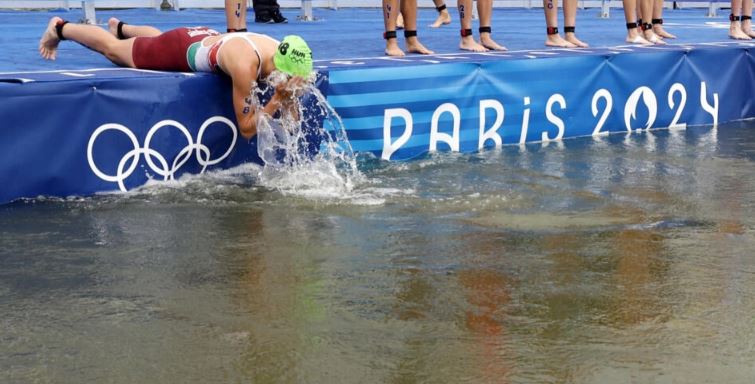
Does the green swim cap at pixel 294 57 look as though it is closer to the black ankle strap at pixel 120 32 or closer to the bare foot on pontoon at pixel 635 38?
the black ankle strap at pixel 120 32

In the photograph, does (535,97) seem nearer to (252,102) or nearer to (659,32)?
(252,102)

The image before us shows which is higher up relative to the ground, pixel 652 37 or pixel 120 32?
pixel 120 32

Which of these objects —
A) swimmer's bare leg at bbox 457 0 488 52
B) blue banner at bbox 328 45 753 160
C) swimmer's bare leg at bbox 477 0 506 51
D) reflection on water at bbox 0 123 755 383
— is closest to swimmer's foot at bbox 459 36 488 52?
swimmer's bare leg at bbox 457 0 488 52

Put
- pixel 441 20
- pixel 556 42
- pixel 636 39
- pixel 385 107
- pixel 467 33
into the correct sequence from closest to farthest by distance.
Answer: pixel 385 107 → pixel 467 33 → pixel 556 42 → pixel 636 39 → pixel 441 20

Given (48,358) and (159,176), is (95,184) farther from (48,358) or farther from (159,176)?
(48,358)

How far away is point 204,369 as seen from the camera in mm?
3412

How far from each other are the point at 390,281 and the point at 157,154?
2498 millimetres

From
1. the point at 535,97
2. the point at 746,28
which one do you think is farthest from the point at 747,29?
the point at 535,97

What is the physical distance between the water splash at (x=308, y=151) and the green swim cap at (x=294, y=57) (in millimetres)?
116

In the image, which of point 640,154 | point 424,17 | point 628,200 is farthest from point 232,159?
point 424,17

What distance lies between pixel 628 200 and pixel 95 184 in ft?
10.6

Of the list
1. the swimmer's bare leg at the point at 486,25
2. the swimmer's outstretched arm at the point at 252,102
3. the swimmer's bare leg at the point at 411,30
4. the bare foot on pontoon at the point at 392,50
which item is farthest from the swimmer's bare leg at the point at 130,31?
the swimmer's bare leg at the point at 486,25

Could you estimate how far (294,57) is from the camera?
6.16m

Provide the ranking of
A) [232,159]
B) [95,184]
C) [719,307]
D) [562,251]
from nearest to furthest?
[719,307]
[562,251]
[95,184]
[232,159]
